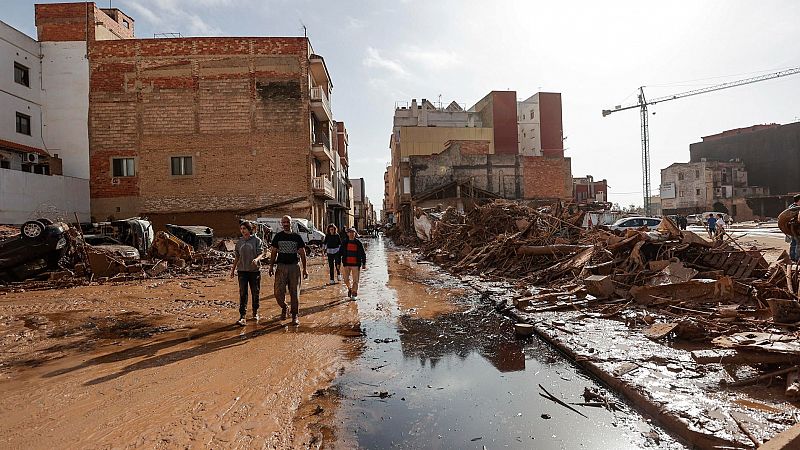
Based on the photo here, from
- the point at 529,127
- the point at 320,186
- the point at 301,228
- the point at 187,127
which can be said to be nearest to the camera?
the point at 301,228

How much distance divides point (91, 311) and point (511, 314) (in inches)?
326

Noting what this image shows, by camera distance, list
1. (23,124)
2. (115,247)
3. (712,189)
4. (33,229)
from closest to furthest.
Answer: (33,229) < (115,247) < (23,124) < (712,189)

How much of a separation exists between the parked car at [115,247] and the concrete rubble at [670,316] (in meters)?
11.2

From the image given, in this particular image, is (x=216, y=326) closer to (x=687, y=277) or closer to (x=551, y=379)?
(x=551, y=379)

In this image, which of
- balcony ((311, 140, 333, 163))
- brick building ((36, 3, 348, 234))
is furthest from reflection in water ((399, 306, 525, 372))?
balcony ((311, 140, 333, 163))

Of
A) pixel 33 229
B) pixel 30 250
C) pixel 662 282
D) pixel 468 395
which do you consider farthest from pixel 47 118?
pixel 662 282

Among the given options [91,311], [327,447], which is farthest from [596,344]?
[91,311]

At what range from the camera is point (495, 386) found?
15.1 ft

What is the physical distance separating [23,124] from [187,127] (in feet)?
32.6

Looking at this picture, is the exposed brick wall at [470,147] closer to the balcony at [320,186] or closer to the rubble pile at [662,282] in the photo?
the balcony at [320,186]

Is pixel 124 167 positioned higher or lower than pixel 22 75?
lower

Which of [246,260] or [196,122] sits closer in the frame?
[246,260]

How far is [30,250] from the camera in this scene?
12.5 meters

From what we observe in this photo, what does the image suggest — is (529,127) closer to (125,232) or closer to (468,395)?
(125,232)
